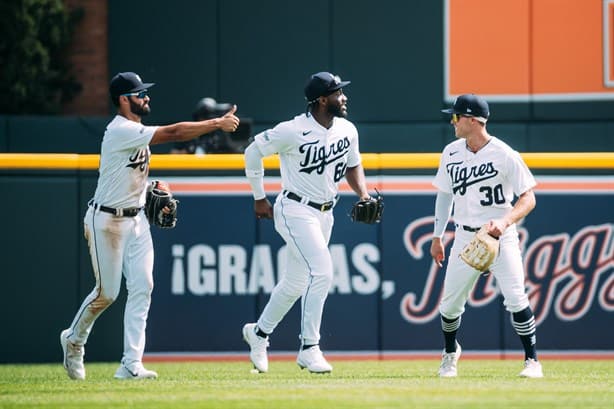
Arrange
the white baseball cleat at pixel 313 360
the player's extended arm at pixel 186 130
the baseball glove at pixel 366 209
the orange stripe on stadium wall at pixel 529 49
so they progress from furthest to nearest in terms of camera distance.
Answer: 1. the orange stripe on stadium wall at pixel 529 49
2. the baseball glove at pixel 366 209
3. the white baseball cleat at pixel 313 360
4. the player's extended arm at pixel 186 130

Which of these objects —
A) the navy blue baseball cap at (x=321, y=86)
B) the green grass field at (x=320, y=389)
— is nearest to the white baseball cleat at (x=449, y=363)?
the green grass field at (x=320, y=389)

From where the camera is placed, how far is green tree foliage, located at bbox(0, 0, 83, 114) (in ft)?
46.1

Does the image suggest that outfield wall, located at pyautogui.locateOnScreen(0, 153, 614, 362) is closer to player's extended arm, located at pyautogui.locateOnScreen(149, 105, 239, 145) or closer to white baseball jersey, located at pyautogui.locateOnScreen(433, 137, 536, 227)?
white baseball jersey, located at pyautogui.locateOnScreen(433, 137, 536, 227)

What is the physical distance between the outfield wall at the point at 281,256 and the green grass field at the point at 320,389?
2.32 ft

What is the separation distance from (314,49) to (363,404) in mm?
7514

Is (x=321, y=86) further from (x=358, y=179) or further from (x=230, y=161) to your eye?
(x=230, y=161)

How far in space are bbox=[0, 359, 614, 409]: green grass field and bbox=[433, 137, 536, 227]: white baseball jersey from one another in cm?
98

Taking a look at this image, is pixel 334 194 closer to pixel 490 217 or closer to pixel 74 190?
pixel 490 217

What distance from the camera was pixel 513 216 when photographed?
8234mm

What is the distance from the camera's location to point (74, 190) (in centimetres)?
1039

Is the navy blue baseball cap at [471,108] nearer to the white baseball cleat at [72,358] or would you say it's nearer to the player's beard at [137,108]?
the player's beard at [137,108]

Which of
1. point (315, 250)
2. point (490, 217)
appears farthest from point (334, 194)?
point (490, 217)

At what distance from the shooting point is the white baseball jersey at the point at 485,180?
8383mm

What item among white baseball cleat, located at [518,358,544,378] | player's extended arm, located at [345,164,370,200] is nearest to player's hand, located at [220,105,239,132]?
player's extended arm, located at [345,164,370,200]
